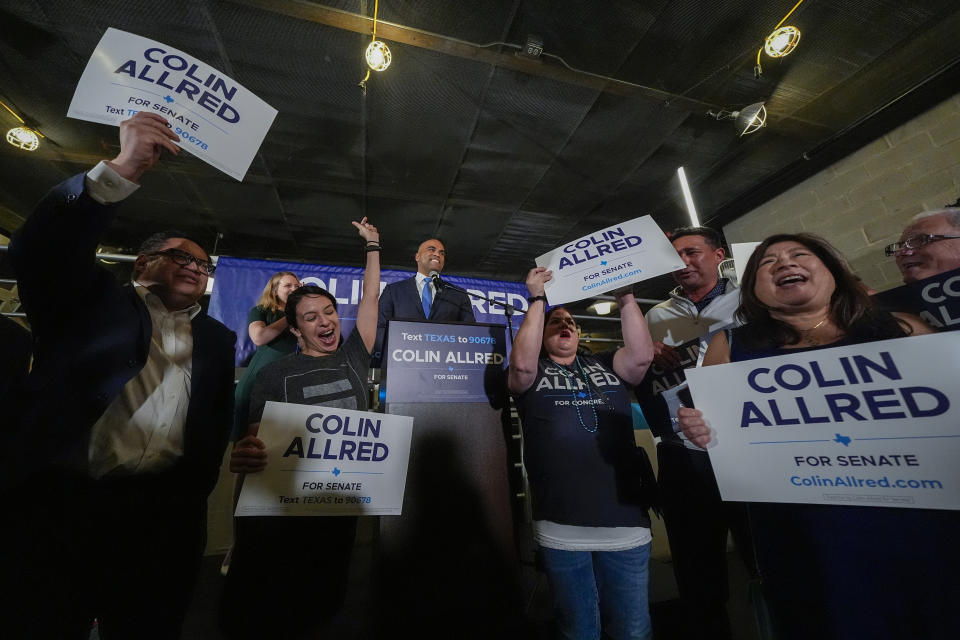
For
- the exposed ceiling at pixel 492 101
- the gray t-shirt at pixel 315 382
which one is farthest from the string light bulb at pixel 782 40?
the gray t-shirt at pixel 315 382

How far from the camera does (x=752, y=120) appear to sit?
3.28 m

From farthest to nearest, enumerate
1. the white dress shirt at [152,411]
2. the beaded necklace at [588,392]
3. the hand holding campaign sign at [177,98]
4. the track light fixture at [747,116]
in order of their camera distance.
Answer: the track light fixture at [747,116] → the beaded necklace at [588,392] → the hand holding campaign sign at [177,98] → the white dress shirt at [152,411]

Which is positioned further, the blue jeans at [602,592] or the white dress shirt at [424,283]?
the white dress shirt at [424,283]

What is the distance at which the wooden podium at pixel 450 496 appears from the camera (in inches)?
62.3

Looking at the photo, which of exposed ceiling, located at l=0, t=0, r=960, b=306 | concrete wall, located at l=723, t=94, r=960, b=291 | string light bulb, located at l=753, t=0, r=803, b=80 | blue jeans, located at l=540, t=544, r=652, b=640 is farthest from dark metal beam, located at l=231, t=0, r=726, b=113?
blue jeans, located at l=540, t=544, r=652, b=640

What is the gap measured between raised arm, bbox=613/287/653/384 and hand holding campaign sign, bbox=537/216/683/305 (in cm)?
13

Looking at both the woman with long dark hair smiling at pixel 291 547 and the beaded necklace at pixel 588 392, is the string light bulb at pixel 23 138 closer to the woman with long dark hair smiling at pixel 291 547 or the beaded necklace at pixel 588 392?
the woman with long dark hair smiling at pixel 291 547

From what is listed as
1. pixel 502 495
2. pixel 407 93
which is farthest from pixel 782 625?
pixel 407 93

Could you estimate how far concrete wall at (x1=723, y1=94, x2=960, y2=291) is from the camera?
3051 mm

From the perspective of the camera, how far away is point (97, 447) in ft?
3.74

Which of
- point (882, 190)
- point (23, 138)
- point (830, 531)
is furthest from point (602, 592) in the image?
point (23, 138)

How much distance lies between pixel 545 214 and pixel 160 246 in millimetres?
4512

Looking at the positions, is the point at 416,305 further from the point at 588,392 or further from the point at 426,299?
the point at 588,392

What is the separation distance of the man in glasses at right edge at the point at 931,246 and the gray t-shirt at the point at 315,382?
2.56 metres
